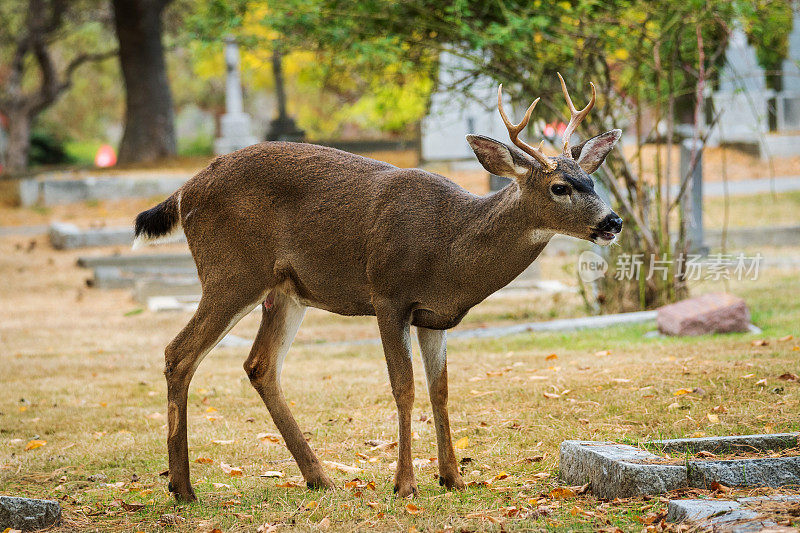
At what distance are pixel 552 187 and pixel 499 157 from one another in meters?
0.29

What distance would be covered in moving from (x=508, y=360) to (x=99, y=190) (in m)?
15.6

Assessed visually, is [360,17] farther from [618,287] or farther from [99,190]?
[99,190]

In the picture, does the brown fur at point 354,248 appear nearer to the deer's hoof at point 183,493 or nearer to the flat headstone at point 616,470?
the deer's hoof at point 183,493

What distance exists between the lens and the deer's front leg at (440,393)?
4.98 m

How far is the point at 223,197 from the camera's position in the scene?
207 inches

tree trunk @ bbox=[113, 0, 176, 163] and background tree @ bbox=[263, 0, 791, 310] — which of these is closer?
background tree @ bbox=[263, 0, 791, 310]

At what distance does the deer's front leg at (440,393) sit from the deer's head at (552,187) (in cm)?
85

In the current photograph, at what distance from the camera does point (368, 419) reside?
6859mm

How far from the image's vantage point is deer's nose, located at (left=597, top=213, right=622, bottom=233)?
4.43 meters

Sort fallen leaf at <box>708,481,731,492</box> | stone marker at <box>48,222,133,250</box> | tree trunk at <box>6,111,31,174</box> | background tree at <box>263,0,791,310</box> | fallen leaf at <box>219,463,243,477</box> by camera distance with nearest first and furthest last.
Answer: fallen leaf at <box>708,481,731,492</box> → fallen leaf at <box>219,463,243,477</box> → background tree at <box>263,0,791,310</box> → stone marker at <box>48,222,133,250</box> → tree trunk at <box>6,111,31,174</box>

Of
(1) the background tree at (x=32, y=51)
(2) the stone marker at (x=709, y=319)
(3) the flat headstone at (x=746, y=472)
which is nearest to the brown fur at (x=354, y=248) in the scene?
(3) the flat headstone at (x=746, y=472)

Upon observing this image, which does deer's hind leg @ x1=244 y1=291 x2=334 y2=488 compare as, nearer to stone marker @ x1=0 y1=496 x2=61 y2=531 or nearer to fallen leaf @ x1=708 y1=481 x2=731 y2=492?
stone marker @ x1=0 y1=496 x2=61 y2=531

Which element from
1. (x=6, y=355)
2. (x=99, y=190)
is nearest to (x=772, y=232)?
(x=6, y=355)

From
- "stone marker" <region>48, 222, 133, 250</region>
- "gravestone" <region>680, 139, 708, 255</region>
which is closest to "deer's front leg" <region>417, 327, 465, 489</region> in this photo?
"gravestone" <region>680, 139, 708, 255</region>
